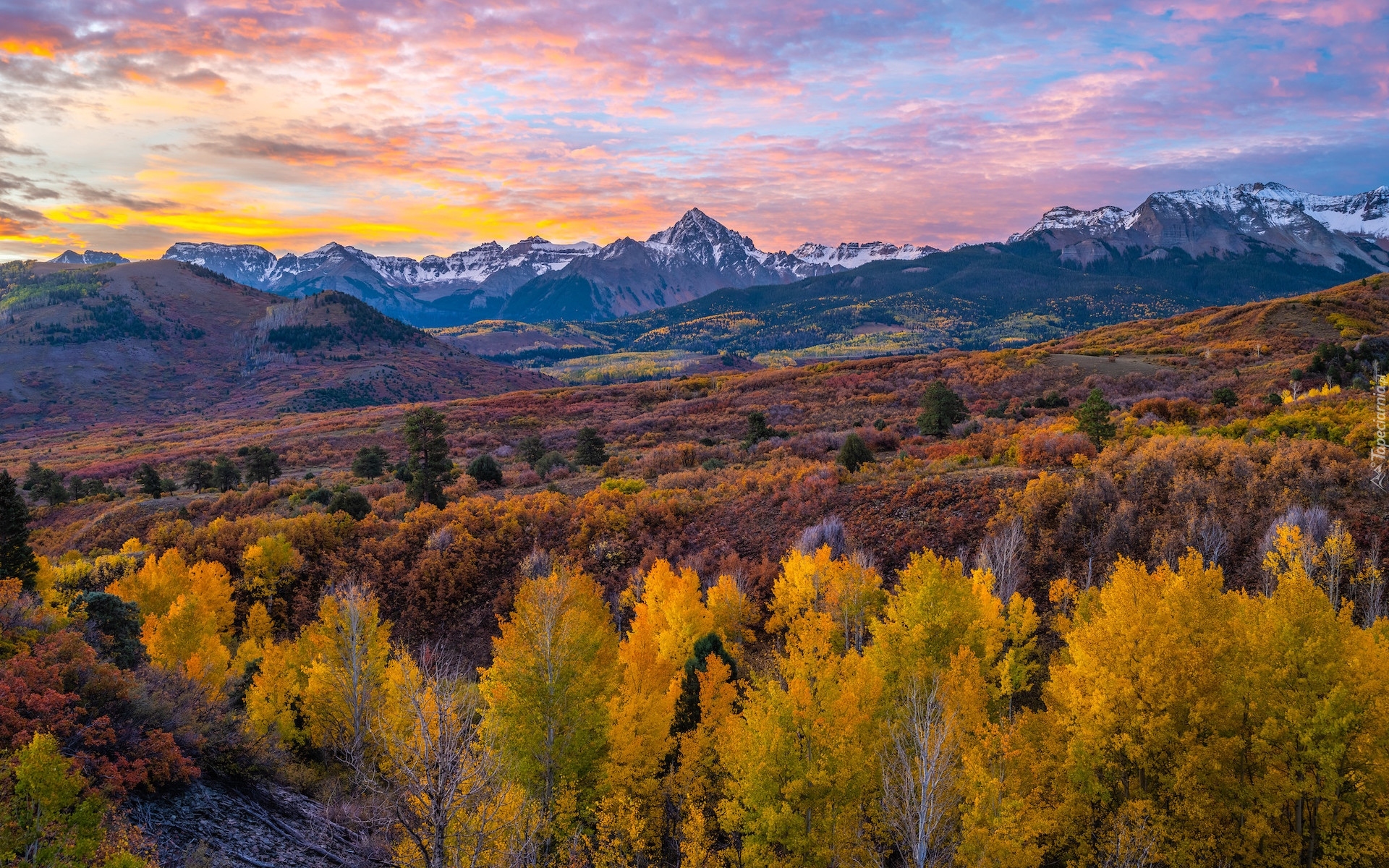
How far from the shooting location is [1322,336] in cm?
6731

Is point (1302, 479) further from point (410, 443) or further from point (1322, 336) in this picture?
point (1322, 336)

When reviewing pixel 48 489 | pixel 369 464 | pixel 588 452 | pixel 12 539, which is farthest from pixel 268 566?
pixel 48 489

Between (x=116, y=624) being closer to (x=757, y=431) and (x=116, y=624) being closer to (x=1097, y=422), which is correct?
(x=757, y=431)

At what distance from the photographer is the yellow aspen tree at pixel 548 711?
17.6 m

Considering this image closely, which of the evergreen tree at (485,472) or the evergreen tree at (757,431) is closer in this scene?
the evergreen tree at (485,472)

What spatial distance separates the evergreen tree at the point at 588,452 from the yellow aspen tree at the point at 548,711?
114ft

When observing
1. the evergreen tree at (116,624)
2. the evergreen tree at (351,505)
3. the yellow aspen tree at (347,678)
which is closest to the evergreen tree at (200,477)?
the evergreen tree at (351,505)

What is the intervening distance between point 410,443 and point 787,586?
25.4 m

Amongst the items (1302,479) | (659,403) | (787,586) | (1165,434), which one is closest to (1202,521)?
(1302,479)

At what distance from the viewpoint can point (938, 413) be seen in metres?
48.3

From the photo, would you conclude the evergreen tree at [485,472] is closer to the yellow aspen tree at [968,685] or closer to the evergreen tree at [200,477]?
the evergreen tree at [200,477]

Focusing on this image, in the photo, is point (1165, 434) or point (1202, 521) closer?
point (1202, 521)

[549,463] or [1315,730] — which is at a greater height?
[1315,730]

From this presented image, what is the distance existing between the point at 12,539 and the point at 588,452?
3304cm
